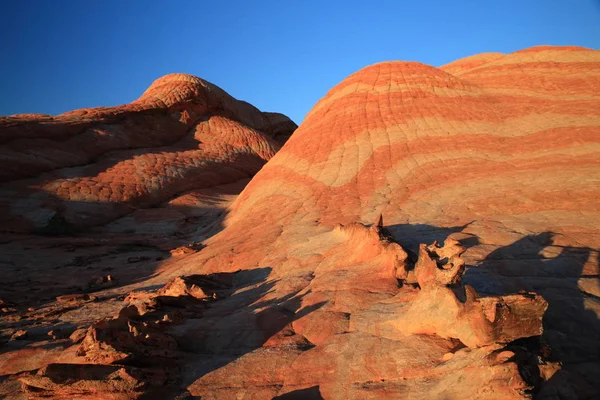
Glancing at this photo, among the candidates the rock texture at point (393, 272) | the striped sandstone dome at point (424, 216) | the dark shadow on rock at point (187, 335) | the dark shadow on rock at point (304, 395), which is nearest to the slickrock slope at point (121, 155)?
the rock texture at point (393, 272)

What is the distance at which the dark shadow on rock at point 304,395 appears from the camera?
3756mm

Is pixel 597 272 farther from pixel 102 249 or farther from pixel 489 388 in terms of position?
pixel 102 249

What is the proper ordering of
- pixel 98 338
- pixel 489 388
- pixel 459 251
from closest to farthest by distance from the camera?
pixel 489 388
pixel 98 338
pixel 459 251

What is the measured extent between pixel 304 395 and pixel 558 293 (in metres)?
3.38

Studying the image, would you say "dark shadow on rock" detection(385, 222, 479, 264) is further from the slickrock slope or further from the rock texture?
the slickrock slope

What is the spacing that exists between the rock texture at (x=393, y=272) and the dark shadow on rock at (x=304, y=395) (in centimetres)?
2

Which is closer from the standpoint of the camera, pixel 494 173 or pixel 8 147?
pixel 494 173

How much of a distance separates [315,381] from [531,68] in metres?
14.2

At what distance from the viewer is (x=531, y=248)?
6730 millimetres

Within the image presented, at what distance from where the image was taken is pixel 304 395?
379 centimetres

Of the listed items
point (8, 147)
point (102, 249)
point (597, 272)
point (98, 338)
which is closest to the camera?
point (98, 338)

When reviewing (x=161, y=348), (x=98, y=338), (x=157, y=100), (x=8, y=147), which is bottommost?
(x=161, y=348)

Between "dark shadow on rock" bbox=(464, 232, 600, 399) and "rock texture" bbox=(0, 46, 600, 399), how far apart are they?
0.02 meters

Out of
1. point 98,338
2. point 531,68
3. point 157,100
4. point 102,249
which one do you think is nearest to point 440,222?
point 98,338
